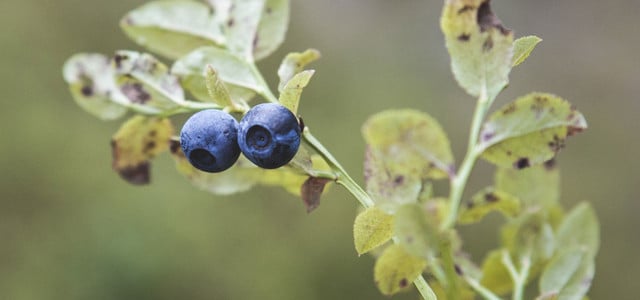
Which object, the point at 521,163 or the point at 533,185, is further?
Answer: the point at 533,185

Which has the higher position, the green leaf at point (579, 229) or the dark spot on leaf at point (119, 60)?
the dark spot on leaf at point (119, 60)

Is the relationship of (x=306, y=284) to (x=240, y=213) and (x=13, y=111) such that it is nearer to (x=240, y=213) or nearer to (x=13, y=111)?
(x=240, y=213)

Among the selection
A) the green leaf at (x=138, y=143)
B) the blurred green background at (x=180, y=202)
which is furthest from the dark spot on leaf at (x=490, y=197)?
the blurred green background at (x=180, y=202)

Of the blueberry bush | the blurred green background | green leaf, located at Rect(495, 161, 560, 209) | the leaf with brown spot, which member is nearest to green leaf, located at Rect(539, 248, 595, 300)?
the blueberry bush

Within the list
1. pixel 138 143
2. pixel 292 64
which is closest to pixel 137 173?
pixel 138 143

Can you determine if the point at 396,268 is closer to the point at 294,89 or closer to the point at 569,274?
the point at 294,89

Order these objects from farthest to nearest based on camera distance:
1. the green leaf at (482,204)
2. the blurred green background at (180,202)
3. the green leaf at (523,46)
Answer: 1. the blurred green background at (180,202)
2. the green leaf at (482,204)
3. the green leaf at (523,46)

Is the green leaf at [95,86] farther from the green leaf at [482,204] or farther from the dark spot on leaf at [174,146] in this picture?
the green leaf at [482,204]
